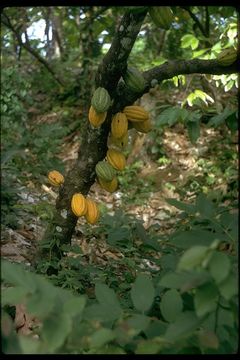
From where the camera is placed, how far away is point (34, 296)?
1.04m

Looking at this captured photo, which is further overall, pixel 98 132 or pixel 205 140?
pixel 205 140

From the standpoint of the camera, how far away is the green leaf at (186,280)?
102cm

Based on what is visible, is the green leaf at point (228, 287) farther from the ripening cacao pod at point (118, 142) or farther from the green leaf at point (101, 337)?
the ripening cacao pod at point (118, 142)

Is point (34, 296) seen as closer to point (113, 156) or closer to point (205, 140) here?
point (113, 156)

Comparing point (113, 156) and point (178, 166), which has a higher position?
point (113, 156)

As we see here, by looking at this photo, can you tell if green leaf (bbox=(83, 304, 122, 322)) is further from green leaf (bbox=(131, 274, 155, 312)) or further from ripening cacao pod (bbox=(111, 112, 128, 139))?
ripening cacao pod (bbox=(111, 112, 128, 139))

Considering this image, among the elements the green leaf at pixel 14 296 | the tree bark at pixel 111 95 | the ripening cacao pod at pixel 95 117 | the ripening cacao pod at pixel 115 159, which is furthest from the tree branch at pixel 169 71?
the green leaf at pixel 14 296

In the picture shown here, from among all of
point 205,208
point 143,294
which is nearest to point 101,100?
point 205,208

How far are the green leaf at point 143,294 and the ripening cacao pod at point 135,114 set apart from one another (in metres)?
1.26

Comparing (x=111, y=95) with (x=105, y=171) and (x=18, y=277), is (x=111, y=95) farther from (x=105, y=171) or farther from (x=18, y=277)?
(x=18, y=277)

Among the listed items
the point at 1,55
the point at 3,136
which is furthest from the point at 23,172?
the point at 1,55

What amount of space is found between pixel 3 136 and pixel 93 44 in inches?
127

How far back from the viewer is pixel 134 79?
2.33 meters

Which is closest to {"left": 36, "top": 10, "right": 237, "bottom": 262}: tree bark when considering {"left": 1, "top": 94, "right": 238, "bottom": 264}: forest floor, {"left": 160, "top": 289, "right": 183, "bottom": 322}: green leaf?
{"left": 160, "top": 289, "right": 183, "bottom": 322}: green leaf
